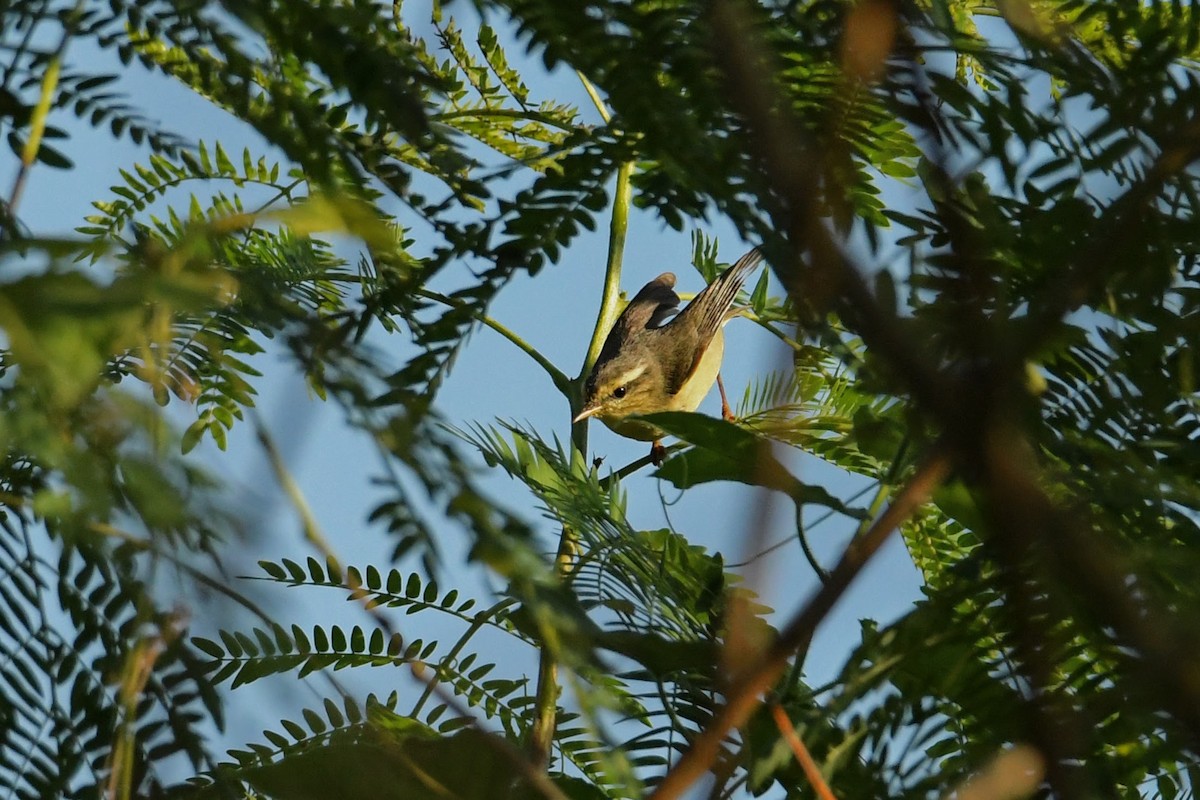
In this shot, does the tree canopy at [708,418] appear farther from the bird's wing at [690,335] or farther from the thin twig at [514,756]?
the bird's wing at [690,335]

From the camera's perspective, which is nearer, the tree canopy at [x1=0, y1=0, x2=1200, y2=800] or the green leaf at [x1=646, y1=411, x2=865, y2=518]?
the tree canopy at [x1=0, y1=0, x2=1200, y2=800]

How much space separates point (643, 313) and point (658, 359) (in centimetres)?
25

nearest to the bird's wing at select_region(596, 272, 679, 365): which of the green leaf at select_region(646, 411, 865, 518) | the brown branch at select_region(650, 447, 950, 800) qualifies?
the green leaf at select_region(646, 411, 865, 518)

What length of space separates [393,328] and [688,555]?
13.4 inches

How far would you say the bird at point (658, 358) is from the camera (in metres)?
4.58

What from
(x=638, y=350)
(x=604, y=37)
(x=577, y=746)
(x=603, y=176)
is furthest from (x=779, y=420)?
(x=638, y=350)

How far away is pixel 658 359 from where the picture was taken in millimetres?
4773

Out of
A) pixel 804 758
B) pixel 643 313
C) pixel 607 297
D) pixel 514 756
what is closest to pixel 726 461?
pixel 804 758

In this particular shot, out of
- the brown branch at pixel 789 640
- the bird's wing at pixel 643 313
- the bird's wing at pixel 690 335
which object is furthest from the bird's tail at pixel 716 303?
the brown branch at pixel 789 640

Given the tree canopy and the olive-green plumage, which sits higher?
the olive-green plumage

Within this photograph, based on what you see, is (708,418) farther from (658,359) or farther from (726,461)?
(658,359)

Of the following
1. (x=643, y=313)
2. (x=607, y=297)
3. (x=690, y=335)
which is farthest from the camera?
(x=643, y=313)

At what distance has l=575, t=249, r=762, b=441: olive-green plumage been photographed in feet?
15.0

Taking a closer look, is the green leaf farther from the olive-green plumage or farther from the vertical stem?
the olive-green plumage
